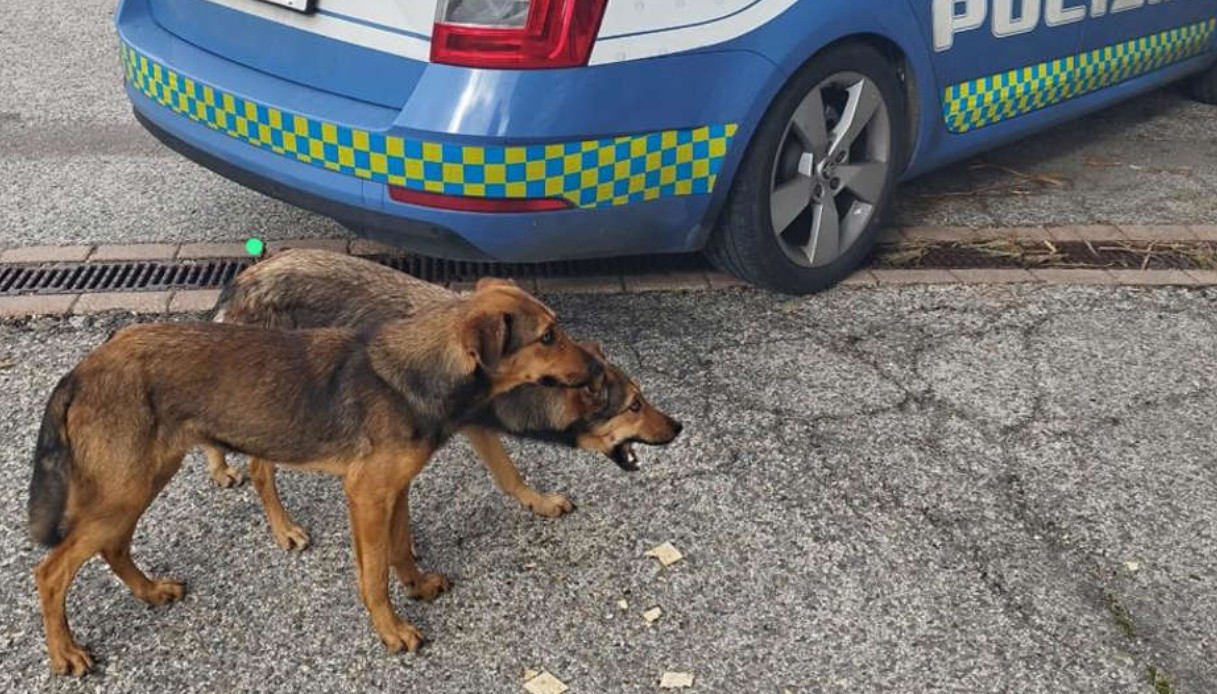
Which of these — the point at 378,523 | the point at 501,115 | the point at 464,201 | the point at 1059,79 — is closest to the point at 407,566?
the point at 378,523

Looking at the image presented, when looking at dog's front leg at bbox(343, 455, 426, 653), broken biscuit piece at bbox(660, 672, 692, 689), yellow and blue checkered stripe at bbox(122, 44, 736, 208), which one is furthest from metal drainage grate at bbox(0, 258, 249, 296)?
broken biscuit piece at bbox(660, 672, 692, 689)

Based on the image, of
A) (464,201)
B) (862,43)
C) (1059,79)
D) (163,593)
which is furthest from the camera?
(1059,79)

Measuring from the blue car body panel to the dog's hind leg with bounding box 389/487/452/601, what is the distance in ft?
3.36

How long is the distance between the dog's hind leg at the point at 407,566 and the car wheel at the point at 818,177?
1.74 meters

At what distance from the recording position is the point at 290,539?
10.5ft

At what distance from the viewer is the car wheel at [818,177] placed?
4.14m

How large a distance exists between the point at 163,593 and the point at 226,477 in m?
0.50

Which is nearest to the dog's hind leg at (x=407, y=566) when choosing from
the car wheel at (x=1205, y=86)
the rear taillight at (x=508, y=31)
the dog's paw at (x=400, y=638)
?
the dog's paw at (x=400, y=638)

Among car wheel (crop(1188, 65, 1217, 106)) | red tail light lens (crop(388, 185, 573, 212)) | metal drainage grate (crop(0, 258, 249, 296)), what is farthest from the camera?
car wheel (crop(1188, 65, 1217, 106))

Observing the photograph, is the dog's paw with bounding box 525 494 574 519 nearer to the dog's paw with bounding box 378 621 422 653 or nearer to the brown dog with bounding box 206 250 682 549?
the brown dog with bounding box 206 250 682 549

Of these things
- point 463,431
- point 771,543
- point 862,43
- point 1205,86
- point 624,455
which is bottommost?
point 1205,86

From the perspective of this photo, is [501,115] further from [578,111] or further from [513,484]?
[513,484]

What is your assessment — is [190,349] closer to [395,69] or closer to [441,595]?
[441,595]

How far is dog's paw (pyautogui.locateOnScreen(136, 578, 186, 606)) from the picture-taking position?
9.72ft
